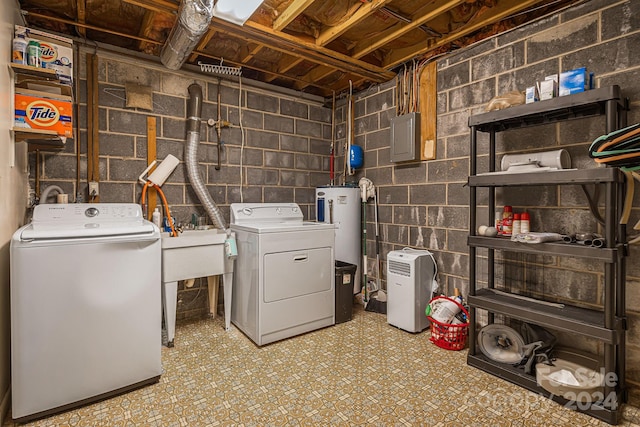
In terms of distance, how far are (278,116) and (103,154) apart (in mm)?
1687

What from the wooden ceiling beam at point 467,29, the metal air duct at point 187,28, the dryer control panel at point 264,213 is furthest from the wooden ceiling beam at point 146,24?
the wooden ceiling beam at point 467,29

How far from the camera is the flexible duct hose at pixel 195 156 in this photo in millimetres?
2971

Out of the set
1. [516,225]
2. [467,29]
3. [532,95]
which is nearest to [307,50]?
[467,29]

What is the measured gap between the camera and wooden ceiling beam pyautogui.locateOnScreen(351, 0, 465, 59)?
2250 millimetres

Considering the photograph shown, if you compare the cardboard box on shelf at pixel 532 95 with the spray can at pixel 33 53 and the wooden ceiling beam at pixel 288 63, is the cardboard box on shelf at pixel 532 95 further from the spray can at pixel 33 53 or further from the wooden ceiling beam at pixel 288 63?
the spray can at pixel 33 53

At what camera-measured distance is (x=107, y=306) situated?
185 cm

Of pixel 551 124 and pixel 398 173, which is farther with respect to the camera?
pixel 398 173

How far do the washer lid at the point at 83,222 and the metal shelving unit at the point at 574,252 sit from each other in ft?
7.06

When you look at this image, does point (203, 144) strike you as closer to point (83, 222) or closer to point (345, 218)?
point (83, 222)

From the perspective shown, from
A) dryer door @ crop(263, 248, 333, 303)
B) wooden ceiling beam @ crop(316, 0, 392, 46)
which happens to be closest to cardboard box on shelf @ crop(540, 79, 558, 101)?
wooden ceiling beam @ crop(316, 0, 392, 46)

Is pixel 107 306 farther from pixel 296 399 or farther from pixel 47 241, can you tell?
pixel 296 399

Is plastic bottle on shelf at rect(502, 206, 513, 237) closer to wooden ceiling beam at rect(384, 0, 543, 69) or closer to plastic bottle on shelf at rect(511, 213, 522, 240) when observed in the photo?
plastic bottle on shelf at rect(511, 213, 522, 240)

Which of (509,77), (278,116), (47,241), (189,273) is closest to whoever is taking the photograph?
(47,241)

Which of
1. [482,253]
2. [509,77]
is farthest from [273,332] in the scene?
[509,77]
